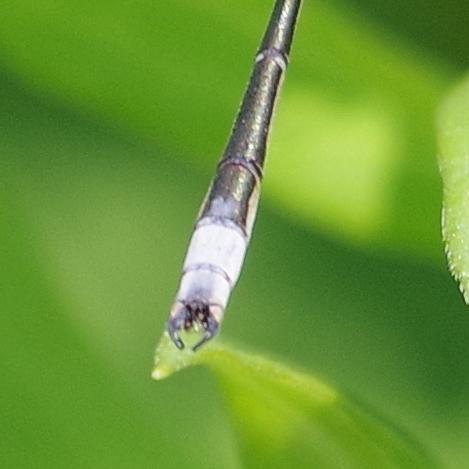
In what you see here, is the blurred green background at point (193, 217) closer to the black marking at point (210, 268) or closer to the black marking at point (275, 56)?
the black marking at point (275, 56)

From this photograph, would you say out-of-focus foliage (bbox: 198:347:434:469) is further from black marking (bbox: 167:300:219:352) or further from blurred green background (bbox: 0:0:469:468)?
blurred green background (bbox: 0:0:469:468)

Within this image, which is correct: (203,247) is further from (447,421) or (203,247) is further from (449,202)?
(447,421)

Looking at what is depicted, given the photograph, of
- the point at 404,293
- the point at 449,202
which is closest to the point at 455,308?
the point at 404,293

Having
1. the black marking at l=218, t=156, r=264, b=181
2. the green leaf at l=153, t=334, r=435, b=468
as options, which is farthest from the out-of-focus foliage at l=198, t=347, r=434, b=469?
the black marking at l=218, t=156, r=264, b=181

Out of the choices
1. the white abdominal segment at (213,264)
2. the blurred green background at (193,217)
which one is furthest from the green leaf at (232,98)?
the white abdominal segment at (213,264)

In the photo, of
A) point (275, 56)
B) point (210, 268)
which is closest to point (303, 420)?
point (210, 268)

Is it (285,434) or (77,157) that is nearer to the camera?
(285,434)
